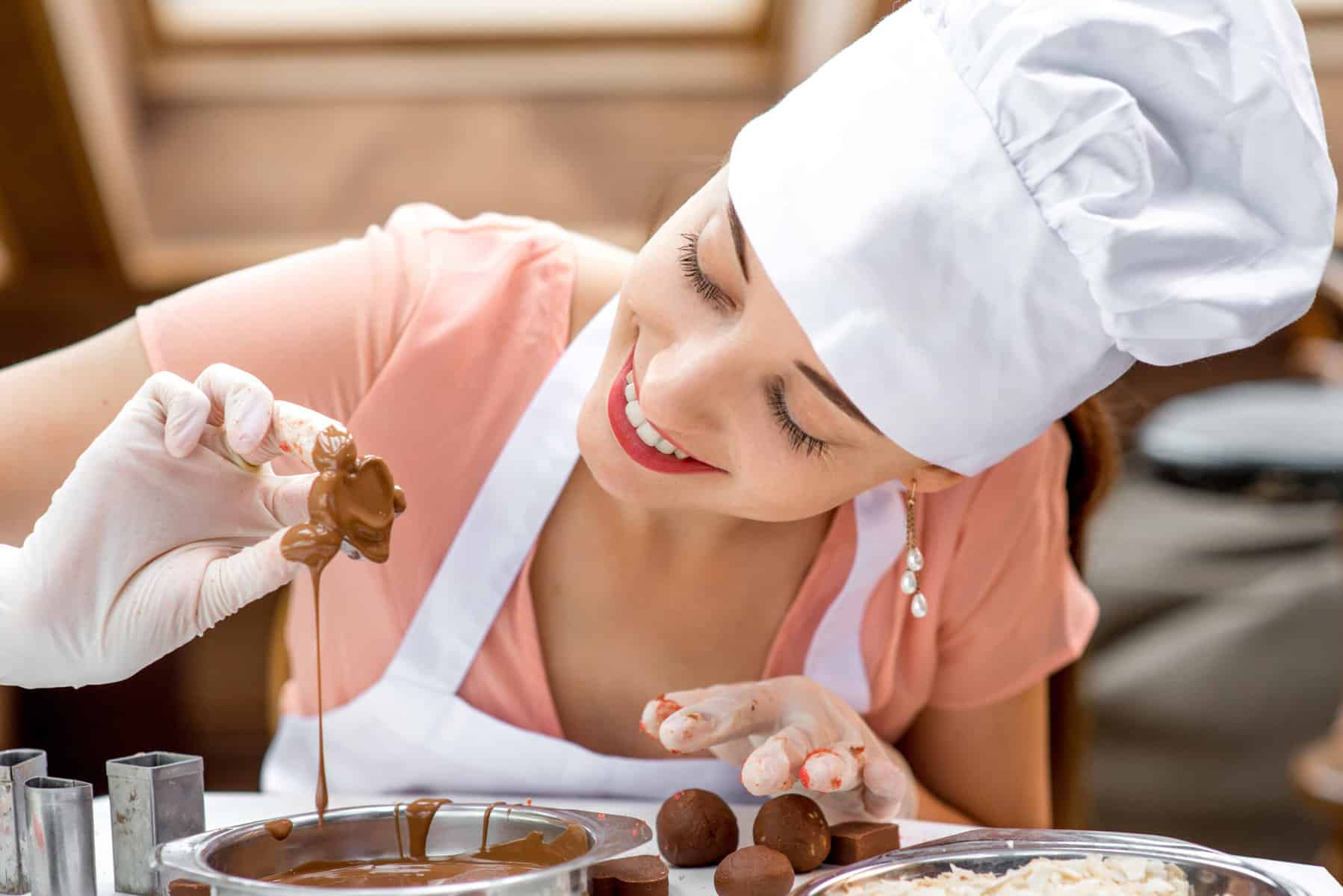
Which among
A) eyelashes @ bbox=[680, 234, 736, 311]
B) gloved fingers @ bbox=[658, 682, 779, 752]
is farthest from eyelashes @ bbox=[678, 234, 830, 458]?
gloved fingers @ bbox=[658, 682, 779, 752]

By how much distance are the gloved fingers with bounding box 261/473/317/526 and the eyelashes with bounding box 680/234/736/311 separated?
13.1 inches

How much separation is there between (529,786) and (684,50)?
186cm

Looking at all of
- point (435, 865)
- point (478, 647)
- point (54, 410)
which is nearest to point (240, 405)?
point (54, 410)

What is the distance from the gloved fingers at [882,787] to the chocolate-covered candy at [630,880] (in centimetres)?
23

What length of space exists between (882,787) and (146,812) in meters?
0.59

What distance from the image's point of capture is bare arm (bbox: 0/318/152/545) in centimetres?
107

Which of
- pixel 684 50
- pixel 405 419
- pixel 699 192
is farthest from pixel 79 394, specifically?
pixel 684 50

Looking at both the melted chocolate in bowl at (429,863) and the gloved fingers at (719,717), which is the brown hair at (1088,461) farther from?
the melted chocolate in bowl at (429,863)

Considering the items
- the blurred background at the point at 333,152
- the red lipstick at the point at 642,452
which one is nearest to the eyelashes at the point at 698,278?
the red lipstick at the point at 642,452

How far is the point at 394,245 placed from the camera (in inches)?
52.6

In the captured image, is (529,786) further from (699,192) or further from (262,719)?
(262,719)

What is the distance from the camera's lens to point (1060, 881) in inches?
40.4

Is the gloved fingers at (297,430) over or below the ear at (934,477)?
over

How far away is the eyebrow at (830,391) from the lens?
1.06 m
